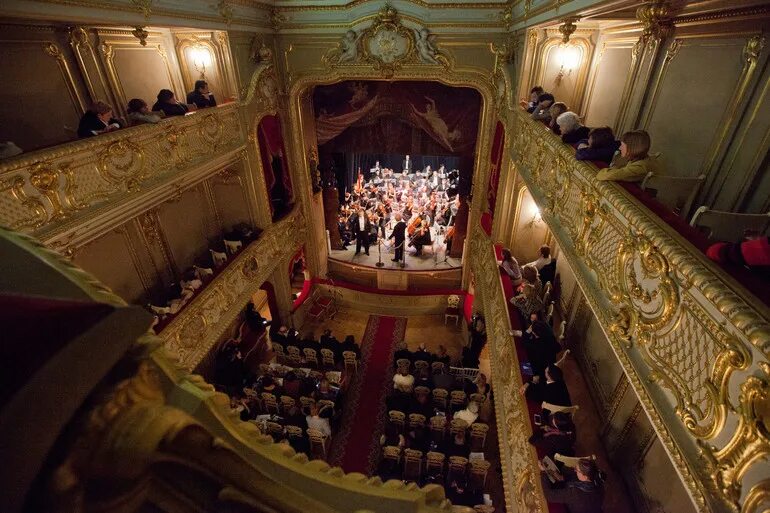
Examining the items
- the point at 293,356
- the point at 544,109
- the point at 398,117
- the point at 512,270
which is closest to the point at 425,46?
the point at 398,117

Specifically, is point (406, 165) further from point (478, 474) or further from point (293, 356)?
point (478, 474)

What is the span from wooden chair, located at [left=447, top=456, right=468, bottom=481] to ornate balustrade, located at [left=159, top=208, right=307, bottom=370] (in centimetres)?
475

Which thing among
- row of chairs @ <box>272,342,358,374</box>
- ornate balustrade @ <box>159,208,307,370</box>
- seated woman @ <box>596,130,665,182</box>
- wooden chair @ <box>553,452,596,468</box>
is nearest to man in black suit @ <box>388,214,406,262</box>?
ornate balustrade @ <box>159,208,307,370</box>

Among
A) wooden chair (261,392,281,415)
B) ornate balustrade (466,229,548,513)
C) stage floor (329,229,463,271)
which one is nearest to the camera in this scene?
ornate balustrade (466,229,548,513)

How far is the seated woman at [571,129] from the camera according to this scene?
4.28 metres

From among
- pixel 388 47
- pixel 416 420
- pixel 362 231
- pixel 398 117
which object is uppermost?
pixel 388 47

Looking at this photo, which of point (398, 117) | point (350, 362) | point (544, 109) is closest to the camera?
point (544, 109)

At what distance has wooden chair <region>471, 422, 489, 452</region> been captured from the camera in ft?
23.5

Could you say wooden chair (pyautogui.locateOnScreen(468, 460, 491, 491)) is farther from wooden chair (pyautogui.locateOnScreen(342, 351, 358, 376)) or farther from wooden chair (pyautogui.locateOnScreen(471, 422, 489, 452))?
wooden chair (pyautogui.locateOnScreen(342, 351, 358, 376))

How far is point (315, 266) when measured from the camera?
12180 mm

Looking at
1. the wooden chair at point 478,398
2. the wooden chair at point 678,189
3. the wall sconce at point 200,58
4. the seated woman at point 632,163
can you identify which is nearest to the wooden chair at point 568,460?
the seated woman at point 632,163

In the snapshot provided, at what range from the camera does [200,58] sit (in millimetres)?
8141

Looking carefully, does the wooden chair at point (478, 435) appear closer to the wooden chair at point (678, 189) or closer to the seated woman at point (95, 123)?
the wooden chair at point (678, 189)

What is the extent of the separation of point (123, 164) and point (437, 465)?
6825 mm
